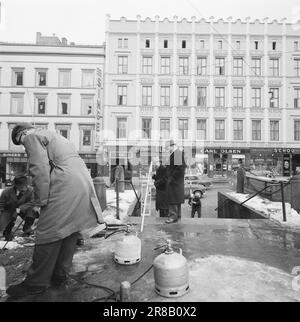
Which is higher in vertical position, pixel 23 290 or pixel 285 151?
pixel 285 151

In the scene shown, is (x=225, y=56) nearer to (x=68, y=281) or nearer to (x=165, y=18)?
(x=165, y=18)

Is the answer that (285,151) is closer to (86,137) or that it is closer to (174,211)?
(86,137)

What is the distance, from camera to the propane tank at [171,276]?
2553 millimetres

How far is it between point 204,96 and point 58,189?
28.8 meters

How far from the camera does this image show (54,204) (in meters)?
2.60

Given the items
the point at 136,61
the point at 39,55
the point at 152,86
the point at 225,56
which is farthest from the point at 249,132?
the point at 39,55

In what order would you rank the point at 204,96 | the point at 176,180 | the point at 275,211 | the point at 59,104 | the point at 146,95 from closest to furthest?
1. the point at 176,180
2. the point at 275,211
3. the point at 146,95
4. the point at 204,96
5. the point at 59,104

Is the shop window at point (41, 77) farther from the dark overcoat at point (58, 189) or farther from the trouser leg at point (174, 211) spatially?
the dark overcoat at point (58, 189)

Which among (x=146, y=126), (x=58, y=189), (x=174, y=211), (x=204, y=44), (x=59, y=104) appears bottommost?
(x=174, y=211)

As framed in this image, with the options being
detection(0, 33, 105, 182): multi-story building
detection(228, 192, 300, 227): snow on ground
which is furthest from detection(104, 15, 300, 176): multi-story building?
detection(228, 192, 300, 227): snow on ground

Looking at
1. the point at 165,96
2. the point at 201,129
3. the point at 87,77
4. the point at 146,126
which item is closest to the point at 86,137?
the point at 87,77

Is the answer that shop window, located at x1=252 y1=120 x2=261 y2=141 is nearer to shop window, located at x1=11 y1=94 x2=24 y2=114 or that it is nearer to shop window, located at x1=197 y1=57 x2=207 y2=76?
shop window, located at x1=197 y1=57 x2=207 y2=76
